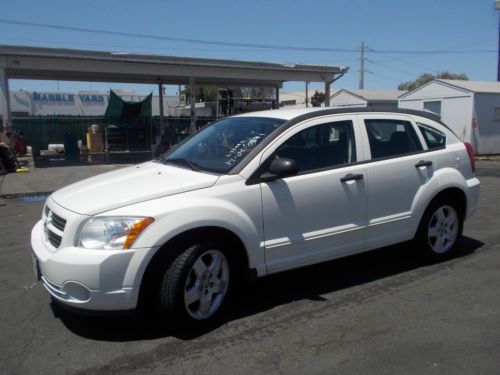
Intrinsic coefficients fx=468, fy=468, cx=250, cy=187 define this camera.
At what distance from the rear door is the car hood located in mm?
1739

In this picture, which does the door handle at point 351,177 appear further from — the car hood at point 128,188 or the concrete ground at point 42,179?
the concrete ground at point 42,179

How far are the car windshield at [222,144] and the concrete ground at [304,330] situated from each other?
127 centimetres

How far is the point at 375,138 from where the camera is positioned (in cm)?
478

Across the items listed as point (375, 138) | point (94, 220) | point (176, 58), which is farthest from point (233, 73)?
point (94, 220)

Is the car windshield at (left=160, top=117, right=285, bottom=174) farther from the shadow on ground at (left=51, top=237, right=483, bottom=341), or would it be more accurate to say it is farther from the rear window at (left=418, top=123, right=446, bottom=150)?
the rear window at (left=418, top=123, right=446, bottom=150)

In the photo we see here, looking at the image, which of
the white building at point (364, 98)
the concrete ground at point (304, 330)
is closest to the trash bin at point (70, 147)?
the white building at point (364, 98)

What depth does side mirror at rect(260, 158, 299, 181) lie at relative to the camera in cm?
385

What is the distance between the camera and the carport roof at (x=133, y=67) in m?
16.8

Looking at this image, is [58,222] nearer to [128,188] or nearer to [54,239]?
[54,239]

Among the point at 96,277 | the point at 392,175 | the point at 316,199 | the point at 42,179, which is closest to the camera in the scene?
the point at 96,277

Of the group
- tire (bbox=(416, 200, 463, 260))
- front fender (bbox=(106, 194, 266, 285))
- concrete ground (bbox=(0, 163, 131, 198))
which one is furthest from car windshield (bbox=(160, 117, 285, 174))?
concrete ground (bbox=(0, 163, 131, 198))

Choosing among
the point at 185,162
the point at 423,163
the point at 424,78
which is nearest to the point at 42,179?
the point at 185,162

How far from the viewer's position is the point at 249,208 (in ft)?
12.5

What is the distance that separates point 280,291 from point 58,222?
2.10 metres
